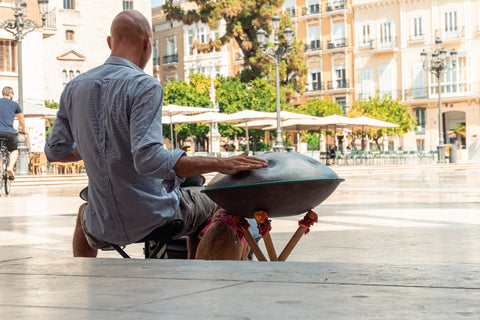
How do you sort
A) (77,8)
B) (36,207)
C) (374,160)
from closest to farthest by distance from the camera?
(36,207), (374,160), (77,8)

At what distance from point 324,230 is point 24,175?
719 inches

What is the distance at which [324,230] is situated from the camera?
7.85 metres

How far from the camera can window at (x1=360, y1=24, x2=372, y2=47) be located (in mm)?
64250

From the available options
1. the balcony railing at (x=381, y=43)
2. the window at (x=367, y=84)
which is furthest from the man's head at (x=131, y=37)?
the window at (x=367, y=84)

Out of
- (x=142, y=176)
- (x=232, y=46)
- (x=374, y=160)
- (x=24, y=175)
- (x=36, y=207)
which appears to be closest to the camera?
(x=142, y=176)

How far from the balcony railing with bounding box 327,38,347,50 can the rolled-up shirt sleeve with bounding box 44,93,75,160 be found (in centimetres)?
6281

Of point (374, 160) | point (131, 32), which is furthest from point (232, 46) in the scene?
point (131, 32)

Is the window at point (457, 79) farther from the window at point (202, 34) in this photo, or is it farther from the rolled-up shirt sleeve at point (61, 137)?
the rolled-up shirt sleeve at point (61, 137)

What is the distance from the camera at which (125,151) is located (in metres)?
3.59

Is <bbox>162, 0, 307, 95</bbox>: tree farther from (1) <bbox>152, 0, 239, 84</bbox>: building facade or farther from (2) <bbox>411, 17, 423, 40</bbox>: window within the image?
(1) <bbox>152, 0, 239, 84</bbox>: building facade

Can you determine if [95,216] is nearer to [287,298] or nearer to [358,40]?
[287,298]

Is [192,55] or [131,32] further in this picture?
[192,55]

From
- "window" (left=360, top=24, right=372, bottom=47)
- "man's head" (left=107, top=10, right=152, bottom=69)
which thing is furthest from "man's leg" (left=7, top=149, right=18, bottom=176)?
"window" (left=360, top=24, right=372, bottom=47)

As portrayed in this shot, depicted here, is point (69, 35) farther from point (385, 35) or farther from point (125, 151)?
point (125, 151)
